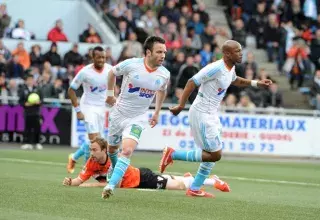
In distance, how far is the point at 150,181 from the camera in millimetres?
15383

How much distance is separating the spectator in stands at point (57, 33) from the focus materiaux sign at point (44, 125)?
12.6ft

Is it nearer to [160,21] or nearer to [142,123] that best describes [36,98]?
[160,21]

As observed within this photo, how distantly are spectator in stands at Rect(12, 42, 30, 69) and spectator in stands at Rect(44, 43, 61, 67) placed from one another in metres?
0.58

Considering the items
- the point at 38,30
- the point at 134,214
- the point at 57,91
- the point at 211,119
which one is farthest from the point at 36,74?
the point at 134,214

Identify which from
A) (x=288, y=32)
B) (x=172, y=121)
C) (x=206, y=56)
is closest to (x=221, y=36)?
(x=288, y=32)

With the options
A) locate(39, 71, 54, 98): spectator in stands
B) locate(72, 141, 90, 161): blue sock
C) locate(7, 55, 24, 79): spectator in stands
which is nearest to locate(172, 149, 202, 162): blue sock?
locate(72, 141, 90, 161): blue sock

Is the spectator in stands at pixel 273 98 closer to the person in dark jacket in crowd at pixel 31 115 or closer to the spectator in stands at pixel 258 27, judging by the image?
the spectator in stands at pixel 258 27

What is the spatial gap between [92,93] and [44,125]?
31.8 ft

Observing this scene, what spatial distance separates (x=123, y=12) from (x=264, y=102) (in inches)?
250

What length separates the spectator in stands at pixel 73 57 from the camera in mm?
Result: 31328

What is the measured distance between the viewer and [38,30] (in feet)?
114

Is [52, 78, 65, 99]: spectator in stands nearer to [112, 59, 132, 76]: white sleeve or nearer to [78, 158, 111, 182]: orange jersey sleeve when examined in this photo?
[78, 158, 111, 182]: orange jersey sleeve

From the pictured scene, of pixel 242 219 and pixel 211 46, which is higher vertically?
pixel 211 46

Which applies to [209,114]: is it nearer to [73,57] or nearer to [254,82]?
[254,82]
